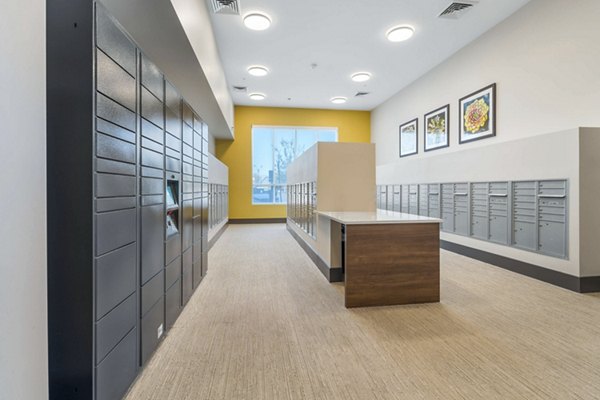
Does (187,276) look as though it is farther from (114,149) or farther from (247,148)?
(247,148)

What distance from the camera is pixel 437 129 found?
6273 mm

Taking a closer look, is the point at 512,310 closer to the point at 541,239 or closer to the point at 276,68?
the point at 541,239

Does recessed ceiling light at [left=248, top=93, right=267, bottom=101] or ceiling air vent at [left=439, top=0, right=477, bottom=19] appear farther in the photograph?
recessed ceiling light at [left=248, top=93, right=267, bottom=101]

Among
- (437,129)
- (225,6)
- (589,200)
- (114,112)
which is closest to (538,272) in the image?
(589,200)

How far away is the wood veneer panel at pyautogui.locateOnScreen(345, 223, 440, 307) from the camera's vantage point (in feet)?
9.22

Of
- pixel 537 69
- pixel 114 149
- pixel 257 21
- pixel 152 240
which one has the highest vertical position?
pixel 257 21

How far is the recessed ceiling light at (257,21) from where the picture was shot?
4.39m

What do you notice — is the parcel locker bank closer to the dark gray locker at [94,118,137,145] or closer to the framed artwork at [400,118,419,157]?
the dark gray locker at [94,118,137,145]

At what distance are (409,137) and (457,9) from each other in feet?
11.6

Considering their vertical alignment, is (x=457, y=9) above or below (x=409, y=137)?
above

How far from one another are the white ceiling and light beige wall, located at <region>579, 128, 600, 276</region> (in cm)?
235

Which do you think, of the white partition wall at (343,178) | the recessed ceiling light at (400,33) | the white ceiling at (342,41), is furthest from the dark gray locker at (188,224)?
the recessed ceiling light at (400,33)

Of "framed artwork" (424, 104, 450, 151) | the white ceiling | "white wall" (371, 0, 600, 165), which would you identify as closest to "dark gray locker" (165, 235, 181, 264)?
the white ceiling

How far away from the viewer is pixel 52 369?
1339 mm
